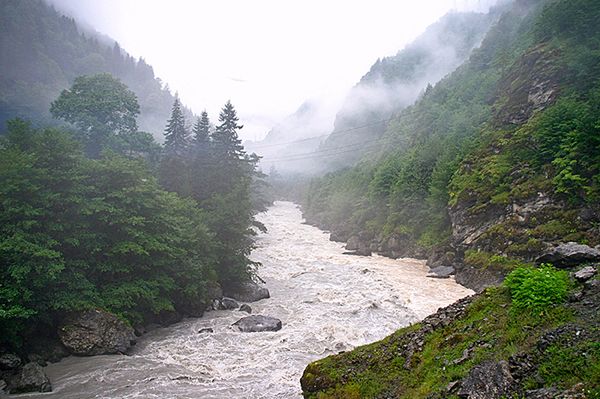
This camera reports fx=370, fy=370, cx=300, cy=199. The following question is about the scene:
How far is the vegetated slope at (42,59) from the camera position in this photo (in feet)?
281

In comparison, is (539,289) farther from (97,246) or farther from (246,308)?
(97,246)

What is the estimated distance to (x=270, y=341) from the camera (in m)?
19.5

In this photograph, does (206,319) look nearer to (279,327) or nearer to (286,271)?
(279,327)

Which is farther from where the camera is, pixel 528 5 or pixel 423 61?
pixel 423 61

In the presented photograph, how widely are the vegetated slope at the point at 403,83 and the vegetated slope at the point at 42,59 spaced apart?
8380 centimetres

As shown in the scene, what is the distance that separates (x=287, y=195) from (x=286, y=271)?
402 feet

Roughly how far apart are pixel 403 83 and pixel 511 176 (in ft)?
541

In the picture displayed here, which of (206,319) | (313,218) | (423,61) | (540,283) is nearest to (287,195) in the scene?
(313,218)

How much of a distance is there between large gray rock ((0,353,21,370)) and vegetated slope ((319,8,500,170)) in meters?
145

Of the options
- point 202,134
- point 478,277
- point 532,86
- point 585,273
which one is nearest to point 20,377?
point 585,273

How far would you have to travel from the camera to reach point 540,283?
855cm

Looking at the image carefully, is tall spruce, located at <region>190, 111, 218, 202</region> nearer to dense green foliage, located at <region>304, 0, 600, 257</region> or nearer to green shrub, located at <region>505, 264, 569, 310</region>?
dense green foliage, located at <region>304, 0, 600, 257</region>

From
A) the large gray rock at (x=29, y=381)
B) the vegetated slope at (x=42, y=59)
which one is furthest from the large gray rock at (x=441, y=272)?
the vegetated slope at (x=42, y=59)

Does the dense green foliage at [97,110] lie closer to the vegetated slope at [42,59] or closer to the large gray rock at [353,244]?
the vegetated slope at [42,59]
